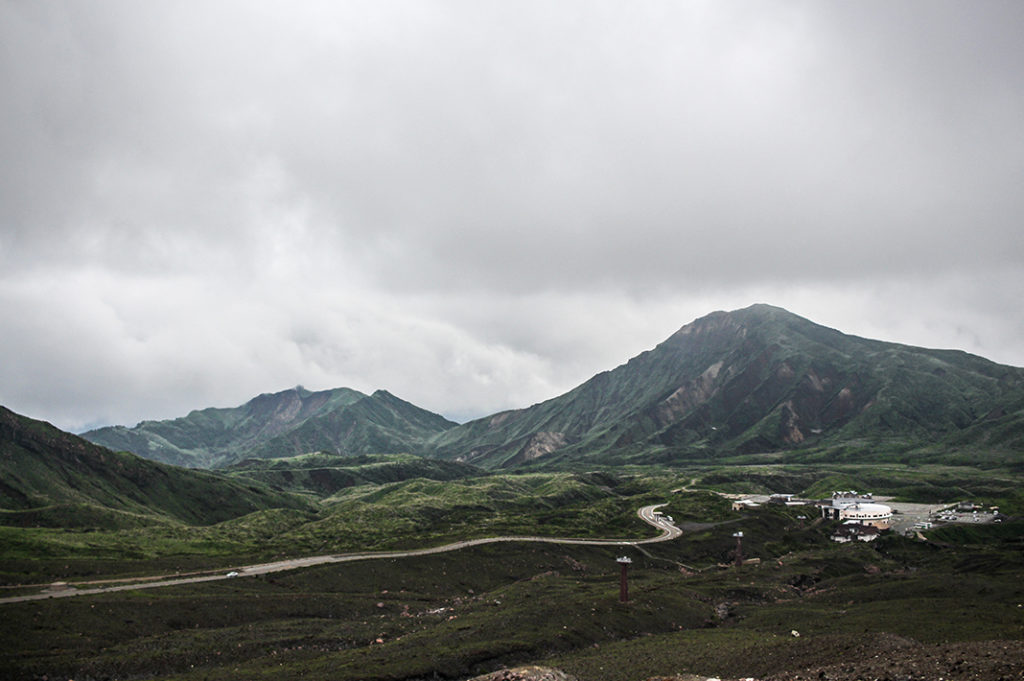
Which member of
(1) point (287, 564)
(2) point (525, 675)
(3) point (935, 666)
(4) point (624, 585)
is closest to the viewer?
(3) point (935, 666)

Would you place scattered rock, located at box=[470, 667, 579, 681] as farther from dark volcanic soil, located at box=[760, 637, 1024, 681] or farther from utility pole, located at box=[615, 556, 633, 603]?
Answer: utility pole, located at box=[615, 556, 633, 603]

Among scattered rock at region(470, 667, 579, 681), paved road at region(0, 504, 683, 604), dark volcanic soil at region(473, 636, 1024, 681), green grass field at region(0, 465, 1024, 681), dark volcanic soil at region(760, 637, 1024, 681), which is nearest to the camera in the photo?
dark volcanic soil at region(760, 637, 1024, 681)

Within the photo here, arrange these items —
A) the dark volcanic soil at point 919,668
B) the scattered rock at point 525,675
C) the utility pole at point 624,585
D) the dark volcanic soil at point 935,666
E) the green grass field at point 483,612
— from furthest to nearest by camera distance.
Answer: the utility pole at point 624,585 < the green grass field at point 483,612 < the scattered rock at point 525,675 < the dark volcanic soil at point 919,668 < the dark volcanic soil at point 935,666

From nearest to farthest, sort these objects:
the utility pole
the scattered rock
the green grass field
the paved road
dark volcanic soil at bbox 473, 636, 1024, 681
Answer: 1. dark volcanic soil at bbox 473, 636, 1024, 681
2. the scattered rock
3. the green grass field
4. the paved road
5. the utility pole

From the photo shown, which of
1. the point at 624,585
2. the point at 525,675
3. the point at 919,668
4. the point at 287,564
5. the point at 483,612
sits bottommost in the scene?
the point at 483,612

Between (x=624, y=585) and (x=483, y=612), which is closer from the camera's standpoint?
(x=483, y=612)

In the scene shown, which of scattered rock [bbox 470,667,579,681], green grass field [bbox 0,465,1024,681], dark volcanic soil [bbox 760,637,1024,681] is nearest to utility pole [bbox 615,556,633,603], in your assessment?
green grass field [bbox 0,465,1024,681]

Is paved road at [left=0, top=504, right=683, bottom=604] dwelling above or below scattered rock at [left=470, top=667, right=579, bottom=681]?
below

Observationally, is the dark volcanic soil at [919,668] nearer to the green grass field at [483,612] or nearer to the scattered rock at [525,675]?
the scattered rock at [525,675]

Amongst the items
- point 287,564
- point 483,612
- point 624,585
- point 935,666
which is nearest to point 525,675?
point 935,666

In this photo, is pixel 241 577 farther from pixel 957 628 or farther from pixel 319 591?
pixel 957 628

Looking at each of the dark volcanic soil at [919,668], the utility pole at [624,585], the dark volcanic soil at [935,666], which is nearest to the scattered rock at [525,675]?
the dark volcanic soil at [919,668]

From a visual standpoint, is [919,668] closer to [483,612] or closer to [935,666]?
[935,666]

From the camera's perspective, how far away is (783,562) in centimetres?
12762
